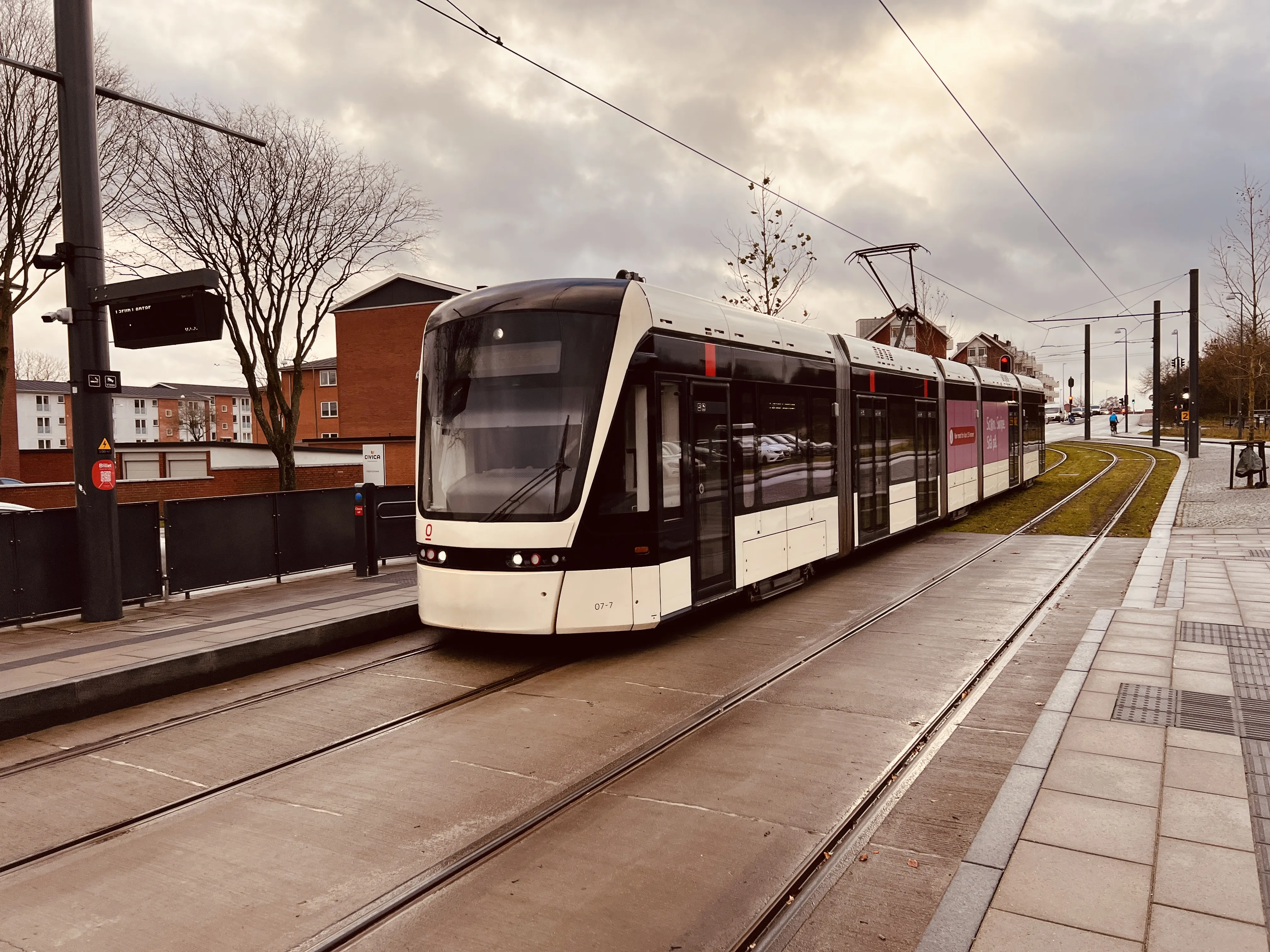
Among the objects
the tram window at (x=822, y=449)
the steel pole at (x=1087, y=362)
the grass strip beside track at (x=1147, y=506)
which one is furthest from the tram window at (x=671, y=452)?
the steel pole at (x=1087, y=362)

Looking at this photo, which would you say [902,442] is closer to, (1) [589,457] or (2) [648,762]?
(1) [589,457]

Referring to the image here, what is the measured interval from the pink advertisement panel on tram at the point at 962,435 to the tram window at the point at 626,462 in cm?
1106

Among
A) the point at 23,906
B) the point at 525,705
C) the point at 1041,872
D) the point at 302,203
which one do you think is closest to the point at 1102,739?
the point at 1041,872

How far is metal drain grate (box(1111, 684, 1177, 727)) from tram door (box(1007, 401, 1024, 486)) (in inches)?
679

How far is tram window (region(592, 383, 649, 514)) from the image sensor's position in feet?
25.7

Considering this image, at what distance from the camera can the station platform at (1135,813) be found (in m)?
3.54

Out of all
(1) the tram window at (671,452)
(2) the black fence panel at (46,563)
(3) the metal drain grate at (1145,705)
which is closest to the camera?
(3) the metal drain grate at (1145,705)

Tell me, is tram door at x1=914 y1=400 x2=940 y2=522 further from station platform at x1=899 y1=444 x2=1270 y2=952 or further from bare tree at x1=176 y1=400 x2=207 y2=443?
bare tree at x1=176 y1=400 x2=207 y2=443

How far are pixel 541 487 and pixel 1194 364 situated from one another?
3725 centimetres

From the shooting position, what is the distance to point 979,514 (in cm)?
2034

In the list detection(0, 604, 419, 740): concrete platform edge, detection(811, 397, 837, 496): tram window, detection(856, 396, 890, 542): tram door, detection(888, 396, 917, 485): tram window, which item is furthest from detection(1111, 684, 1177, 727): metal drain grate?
detection(888, 396, 917, 485): tram window

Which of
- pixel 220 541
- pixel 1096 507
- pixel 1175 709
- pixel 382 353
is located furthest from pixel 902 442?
pixel 382 353

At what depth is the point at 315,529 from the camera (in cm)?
1274

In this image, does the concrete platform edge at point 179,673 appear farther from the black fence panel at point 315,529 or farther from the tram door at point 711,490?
the tram door at point 711,490
